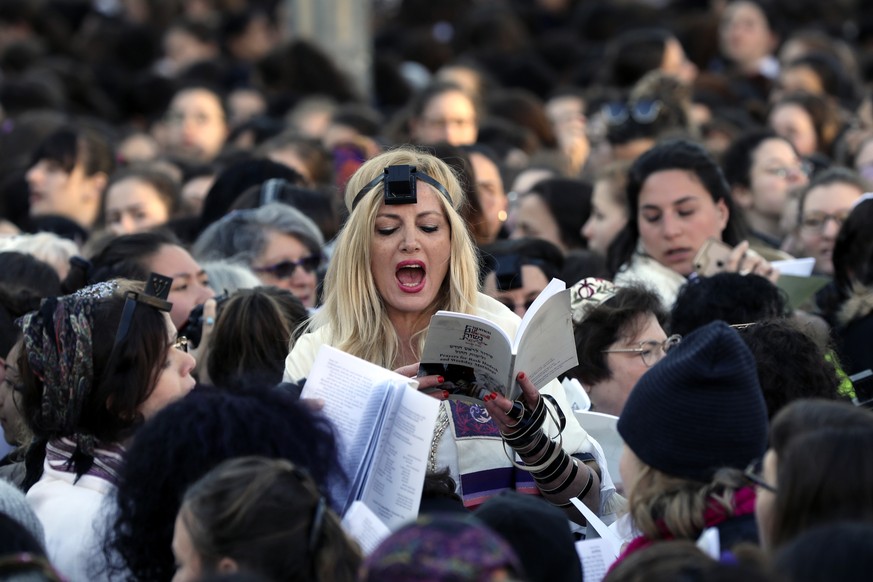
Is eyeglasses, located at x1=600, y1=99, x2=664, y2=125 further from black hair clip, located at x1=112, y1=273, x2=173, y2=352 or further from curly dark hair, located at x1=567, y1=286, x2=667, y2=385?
black hair clip, located at x1=112, y1=273, x2=173, y2=352

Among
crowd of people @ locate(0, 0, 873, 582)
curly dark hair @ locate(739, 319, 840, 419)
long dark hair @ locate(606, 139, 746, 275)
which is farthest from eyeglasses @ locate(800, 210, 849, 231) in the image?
curly dark hair @ locate(739, 319, 840, 419)

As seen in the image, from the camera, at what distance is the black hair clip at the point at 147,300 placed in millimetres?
4055

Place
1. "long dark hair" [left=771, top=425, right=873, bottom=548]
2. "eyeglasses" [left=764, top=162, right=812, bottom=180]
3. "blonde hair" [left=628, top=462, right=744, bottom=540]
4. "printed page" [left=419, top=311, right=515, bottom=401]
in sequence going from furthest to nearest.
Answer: "eyeglasses" [left=764, top=162, right=812, bottom=180], "printed page" [left=419, top=311, right=515, bottom=401], "blonde hair" [left=628, top=462, right=744, bottom=540], "long dark hair" [left=771, top=425, right=873, bottom=548]

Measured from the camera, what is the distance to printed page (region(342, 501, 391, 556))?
3.43m

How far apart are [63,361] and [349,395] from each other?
0.86 m

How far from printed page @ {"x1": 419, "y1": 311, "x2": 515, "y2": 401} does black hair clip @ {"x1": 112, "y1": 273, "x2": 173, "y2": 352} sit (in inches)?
32.6

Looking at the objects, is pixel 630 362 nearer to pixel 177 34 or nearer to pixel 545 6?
pixel 177 34

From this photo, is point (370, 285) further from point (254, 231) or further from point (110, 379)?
point (254, 231)

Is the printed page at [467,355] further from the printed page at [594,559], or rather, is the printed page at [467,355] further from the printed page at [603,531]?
the printed page at [594,559]

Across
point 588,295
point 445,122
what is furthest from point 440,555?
point 445,122

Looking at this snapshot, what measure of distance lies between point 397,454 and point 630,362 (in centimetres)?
154

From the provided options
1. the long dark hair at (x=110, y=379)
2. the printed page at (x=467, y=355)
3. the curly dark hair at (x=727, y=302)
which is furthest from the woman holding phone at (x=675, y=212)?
the long dark hair at (x=110, y=379)

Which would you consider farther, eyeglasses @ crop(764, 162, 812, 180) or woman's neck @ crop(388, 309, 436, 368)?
eyeglasses @ crop(764, 162, 812, 180)

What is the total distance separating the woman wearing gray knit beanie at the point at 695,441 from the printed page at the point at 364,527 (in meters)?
0.63
